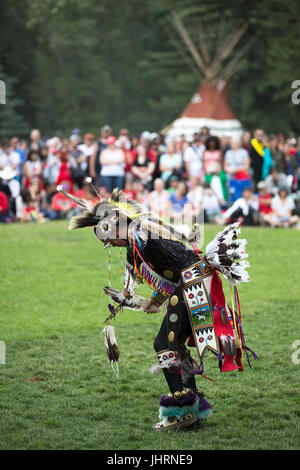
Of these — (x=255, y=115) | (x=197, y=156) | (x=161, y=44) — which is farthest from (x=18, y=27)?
(x=197, y=156)

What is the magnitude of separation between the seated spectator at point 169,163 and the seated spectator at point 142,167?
0.80 ft

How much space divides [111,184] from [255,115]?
861 inches

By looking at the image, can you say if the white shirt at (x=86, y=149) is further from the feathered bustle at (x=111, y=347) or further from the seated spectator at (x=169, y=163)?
the feathered bustle at (x=111, y=347)

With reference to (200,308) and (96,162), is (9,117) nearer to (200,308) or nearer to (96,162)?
(96,162)

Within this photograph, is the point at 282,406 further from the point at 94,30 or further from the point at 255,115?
the point at 94,30

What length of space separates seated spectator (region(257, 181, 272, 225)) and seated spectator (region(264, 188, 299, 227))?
0.88 feet

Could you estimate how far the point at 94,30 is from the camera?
48250 millimetres

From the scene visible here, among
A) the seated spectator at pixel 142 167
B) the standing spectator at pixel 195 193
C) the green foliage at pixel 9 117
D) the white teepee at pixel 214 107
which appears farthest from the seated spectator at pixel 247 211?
Result: the green foliage at pixel 9 117

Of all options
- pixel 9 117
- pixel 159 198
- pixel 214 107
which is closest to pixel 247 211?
pixel 159 198

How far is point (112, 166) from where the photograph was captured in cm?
1609

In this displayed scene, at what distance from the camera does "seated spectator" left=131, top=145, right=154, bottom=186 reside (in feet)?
54.9

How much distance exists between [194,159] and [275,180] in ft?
5.90

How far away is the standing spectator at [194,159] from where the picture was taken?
653 inches

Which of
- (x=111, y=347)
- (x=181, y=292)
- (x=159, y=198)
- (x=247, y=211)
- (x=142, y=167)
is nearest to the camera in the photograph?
(x=181, y=292)
